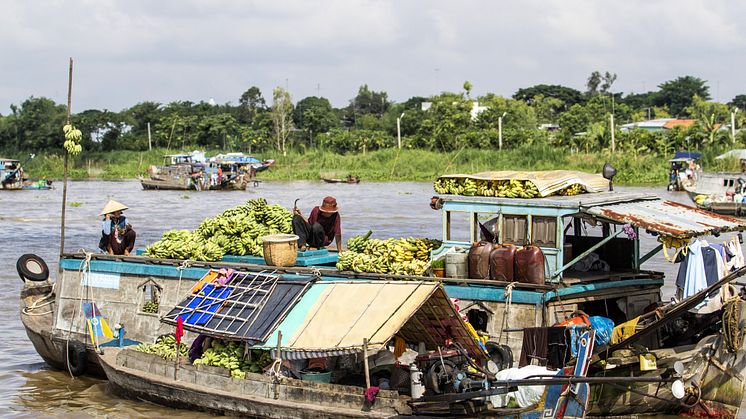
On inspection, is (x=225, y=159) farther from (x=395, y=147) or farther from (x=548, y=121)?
(x=548, y=121)

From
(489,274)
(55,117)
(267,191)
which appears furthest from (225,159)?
(489,274)

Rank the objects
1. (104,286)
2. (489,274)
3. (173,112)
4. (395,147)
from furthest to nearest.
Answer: (173,112), (395,147), (104,286), (489,274)

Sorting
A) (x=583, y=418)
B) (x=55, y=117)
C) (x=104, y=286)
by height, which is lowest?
(x=583, y=418)

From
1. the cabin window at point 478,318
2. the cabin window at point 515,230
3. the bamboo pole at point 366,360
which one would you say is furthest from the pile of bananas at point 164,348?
the cabin window at point 515,230

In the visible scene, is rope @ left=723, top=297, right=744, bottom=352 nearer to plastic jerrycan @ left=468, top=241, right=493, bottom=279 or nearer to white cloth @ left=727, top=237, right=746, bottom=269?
white cloth @ left=727, top=237, right=746, bottom=269

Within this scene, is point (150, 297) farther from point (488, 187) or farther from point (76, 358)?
point (488, 187)

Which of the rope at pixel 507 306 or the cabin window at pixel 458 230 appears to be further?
the cabin window at pixel 458 230

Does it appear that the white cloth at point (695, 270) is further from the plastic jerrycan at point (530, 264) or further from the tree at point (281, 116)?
the tree at point (281, 116)

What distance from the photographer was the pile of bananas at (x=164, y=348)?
1120 cm

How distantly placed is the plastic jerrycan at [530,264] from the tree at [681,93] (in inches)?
3535

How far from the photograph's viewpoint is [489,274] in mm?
10742

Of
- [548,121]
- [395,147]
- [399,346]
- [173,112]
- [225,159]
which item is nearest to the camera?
[399,346]

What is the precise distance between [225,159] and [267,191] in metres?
6.95

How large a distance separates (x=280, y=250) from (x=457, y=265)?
2.29m
